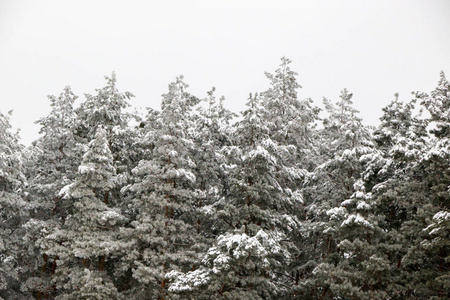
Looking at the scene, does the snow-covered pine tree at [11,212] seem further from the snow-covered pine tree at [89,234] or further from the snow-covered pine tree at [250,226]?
the snow-covered pine tree at [250,226]

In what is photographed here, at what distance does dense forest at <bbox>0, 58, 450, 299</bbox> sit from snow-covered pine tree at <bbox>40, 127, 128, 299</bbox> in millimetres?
85

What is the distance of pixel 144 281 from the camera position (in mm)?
18422

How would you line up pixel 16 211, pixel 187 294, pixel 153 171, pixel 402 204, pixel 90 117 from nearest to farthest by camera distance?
pixel 402 204, pixel 187 294, pixel 153 171, pixel 16 211, pixel 90 117

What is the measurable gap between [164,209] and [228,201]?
3498mm

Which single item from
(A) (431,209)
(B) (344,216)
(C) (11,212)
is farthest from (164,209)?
(A) (431,209)

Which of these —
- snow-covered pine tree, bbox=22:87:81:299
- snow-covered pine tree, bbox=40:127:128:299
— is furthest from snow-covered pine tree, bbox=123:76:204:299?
snow-covered pine tree, bbox=22:87:81:299

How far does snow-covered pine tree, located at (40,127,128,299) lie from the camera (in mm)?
18781

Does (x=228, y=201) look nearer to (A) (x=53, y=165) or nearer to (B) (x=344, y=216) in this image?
(B) (x=344, y=216)

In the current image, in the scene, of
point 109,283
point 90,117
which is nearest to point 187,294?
point 109,283

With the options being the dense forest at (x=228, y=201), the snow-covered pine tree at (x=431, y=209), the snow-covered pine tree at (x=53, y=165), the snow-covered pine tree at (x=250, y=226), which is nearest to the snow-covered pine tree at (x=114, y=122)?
the dense forest at (x=228, y=201)

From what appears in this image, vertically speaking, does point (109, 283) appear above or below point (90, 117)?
below

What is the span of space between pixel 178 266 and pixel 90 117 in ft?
33.6

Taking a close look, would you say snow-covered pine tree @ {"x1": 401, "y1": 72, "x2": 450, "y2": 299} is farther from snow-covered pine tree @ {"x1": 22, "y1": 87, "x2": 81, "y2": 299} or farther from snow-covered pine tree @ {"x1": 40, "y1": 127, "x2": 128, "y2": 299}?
snow-covered pine tree @ {"x1": 22, "y1": 87, "x2": 81, "y2": 299}

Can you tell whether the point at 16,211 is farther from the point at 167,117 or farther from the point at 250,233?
the point at 250,233
